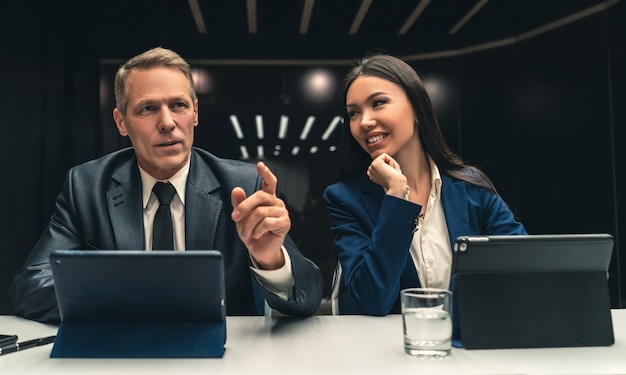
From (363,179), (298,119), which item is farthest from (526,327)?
(298,119)

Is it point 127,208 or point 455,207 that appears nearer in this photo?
point 127,208

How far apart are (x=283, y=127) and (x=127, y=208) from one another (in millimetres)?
3501

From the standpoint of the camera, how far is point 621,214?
374 cm

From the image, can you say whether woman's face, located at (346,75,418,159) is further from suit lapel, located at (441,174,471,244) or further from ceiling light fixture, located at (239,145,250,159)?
ceiling light fixture, located at (239,145,250,159)

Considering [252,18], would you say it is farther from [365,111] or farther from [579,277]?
[579,277]

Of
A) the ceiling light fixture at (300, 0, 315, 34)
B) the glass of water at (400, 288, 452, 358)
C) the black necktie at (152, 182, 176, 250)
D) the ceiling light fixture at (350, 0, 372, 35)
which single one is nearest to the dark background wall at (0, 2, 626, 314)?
the ceiling light fixture at (350, 0, 372, 35)

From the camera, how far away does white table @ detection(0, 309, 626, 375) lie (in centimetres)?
83

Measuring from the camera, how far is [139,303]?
3.04ft

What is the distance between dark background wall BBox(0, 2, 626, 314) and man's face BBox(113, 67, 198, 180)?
8.45ft

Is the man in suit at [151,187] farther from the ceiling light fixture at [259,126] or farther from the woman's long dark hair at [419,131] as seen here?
the ceiling light fixture at [259,126]

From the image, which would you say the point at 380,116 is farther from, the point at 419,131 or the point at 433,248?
the point at 433,248

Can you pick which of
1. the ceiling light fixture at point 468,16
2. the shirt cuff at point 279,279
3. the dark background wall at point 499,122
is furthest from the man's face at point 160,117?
the ceiling light fixture at point 468,16

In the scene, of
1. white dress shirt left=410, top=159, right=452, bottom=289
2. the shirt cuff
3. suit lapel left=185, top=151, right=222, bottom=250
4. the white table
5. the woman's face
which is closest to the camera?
the white table

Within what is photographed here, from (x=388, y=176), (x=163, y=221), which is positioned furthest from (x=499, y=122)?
(x=163, y=221)
